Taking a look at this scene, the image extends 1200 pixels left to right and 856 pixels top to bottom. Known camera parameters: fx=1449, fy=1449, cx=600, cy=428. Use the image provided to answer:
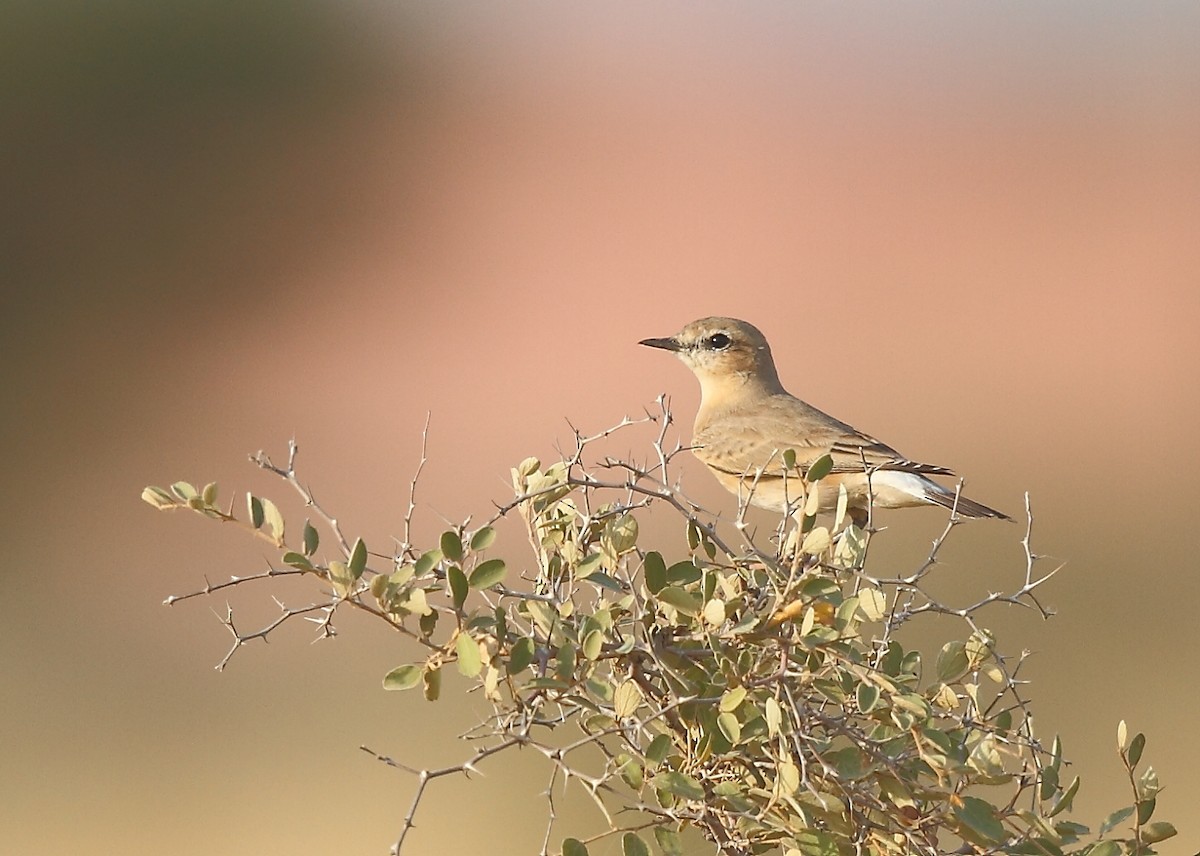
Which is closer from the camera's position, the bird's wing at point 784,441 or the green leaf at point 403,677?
the green leaf at point 403,677

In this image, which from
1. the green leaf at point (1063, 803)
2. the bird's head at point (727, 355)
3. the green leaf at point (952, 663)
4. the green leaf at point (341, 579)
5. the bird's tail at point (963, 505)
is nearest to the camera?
the green leaf at point (341, 579)

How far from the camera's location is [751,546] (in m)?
1.66

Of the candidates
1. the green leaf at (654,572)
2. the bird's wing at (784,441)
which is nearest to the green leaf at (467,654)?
the green leaf at (654,572)

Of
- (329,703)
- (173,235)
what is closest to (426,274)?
(173,235)

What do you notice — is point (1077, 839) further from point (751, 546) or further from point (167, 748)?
point (167, 748)

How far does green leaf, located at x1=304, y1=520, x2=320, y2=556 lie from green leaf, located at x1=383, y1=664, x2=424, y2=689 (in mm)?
155

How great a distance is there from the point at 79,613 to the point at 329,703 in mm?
3674

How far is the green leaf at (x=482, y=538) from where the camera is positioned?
155cm

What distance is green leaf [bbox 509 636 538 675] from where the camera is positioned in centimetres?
147

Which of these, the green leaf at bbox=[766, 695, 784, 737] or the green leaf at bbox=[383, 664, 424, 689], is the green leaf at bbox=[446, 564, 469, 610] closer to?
the green leaf at bbox=[383, 664, 424, 689]

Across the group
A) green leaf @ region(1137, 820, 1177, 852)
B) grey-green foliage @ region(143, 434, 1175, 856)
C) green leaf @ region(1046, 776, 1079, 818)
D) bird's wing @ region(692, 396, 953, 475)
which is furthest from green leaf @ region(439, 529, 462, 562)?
bird's wing @ region(692, 396, 953, 475)

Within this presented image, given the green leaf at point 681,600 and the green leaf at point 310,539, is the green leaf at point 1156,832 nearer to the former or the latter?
the green leaf at point 681,600

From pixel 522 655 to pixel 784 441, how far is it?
3.00 m

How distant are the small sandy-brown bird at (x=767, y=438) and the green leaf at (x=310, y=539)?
1.99 meters
